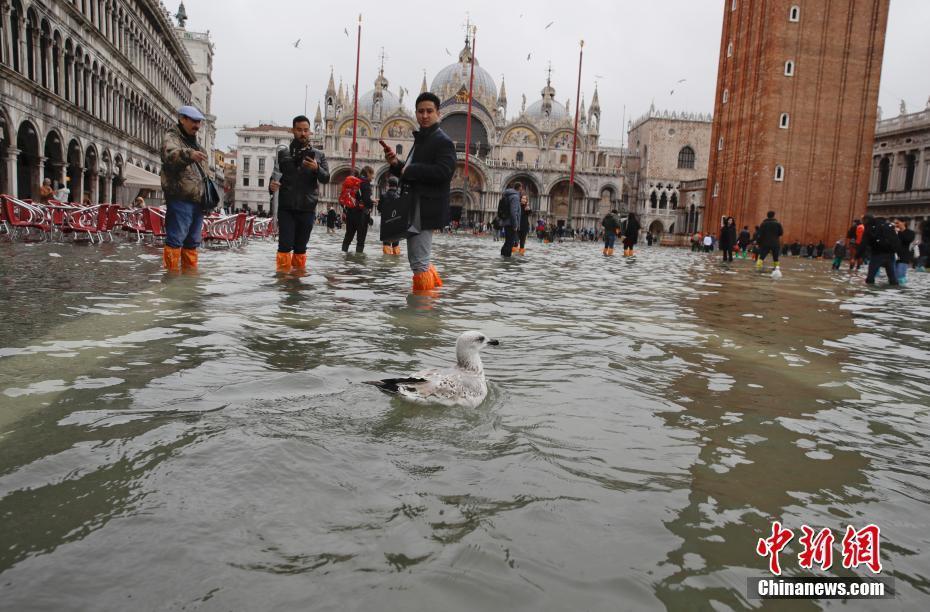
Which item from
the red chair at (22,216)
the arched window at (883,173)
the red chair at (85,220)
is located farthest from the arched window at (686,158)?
the red chair at (22,216)

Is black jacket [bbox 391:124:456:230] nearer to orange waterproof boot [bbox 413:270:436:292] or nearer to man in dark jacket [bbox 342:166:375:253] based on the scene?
orange waterproof boot [bbox 413:270:436:292]

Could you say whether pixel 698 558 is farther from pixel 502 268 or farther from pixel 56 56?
pixel 56 56

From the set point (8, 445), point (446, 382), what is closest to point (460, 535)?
point (446, 382)

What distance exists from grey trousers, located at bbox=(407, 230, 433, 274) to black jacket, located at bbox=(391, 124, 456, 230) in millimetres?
117

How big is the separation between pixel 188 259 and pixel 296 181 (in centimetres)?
170

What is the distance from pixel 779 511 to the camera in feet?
7.38

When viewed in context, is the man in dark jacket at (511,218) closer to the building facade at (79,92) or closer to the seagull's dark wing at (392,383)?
the seagull's dark wing at (392,383)

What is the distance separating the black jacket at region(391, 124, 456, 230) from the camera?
21.7 feet

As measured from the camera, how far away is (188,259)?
8633 mm

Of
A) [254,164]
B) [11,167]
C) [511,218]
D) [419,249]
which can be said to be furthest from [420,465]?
[254,164]

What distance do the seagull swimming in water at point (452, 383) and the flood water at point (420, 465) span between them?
0.26 feet

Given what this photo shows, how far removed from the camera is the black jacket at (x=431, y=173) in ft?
21.7

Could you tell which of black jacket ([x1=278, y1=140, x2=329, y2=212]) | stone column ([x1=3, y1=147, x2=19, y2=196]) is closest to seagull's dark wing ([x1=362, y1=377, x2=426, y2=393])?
black jacket ([x1=278, y1=140, x2=329, y2=212])

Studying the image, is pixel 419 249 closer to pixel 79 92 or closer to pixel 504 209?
pixel 504 209
